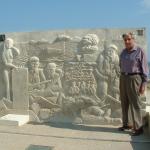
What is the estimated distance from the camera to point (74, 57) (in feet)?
19.8

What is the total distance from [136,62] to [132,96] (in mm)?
551

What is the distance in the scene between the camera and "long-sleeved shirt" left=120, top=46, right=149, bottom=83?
5.20 metres

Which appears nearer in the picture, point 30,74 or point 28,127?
point 28,127

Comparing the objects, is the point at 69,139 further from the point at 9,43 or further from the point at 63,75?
the point at 9,43

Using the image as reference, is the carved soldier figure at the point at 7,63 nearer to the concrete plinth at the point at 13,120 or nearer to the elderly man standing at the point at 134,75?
the concrete plinth at the point at 13,120

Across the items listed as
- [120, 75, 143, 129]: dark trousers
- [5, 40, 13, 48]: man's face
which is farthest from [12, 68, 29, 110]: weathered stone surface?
[120, 75, 143, 129]: dark trousers

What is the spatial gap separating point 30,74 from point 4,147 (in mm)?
1940

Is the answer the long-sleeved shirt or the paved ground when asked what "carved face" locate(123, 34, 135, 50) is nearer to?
the long-sleeved shirt

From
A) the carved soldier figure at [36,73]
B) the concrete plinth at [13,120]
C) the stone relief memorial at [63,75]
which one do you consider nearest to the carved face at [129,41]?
the stone relief memorial at [63,75]

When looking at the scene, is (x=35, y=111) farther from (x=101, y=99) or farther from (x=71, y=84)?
(x=101, y=99)

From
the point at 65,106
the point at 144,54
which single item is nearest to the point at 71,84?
the point at 65,106

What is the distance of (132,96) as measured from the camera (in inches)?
207

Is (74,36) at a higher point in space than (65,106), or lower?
higher

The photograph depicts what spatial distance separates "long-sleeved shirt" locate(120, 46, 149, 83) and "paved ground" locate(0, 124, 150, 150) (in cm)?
100
